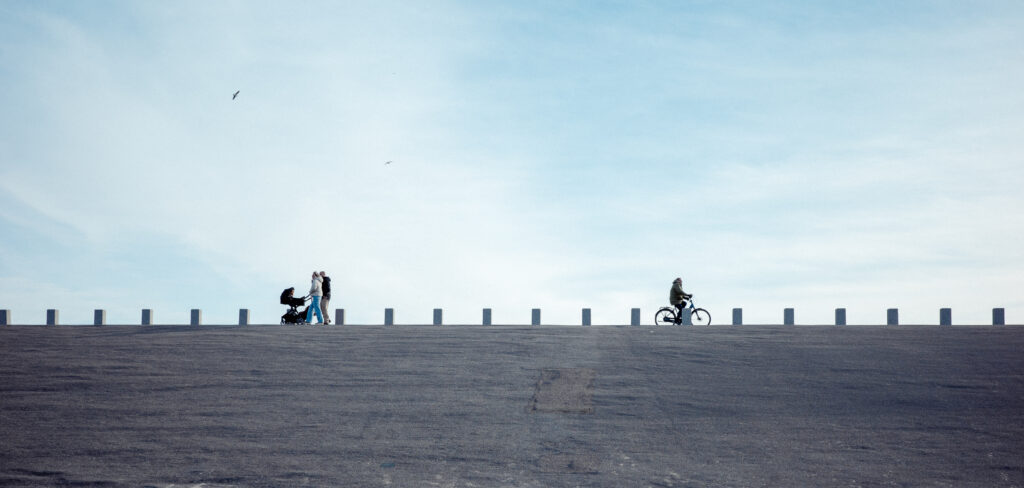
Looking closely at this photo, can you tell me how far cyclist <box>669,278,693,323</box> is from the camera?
28484mm

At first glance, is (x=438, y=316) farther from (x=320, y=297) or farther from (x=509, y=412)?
(x=509, y=412)

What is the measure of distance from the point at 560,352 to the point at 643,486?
26.0 feet

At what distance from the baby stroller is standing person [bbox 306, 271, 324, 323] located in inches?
7.7

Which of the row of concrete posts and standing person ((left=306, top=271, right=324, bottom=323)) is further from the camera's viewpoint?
the row of concrete posts

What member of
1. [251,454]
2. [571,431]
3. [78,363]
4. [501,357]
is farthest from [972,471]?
[78,363]

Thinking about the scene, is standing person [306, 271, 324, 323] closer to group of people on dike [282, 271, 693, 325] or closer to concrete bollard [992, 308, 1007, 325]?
group of people on dike [282, 271, 693, 325]

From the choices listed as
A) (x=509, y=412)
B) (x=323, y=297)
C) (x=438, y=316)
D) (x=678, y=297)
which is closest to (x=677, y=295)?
(x=678, y=297)

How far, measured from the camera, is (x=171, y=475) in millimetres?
9250

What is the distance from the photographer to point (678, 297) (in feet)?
93.5

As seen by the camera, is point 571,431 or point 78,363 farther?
point 78,363

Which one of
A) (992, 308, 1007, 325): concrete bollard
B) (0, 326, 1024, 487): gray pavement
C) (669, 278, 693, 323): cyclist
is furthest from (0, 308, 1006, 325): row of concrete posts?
(0, 326, 1024, 487): gray pavement

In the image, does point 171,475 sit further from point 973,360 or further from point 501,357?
point 973,360

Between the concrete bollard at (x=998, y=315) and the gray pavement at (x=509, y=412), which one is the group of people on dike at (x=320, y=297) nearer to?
the gray pavement at (x=509, y=412)

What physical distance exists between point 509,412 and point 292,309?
17.1 m
